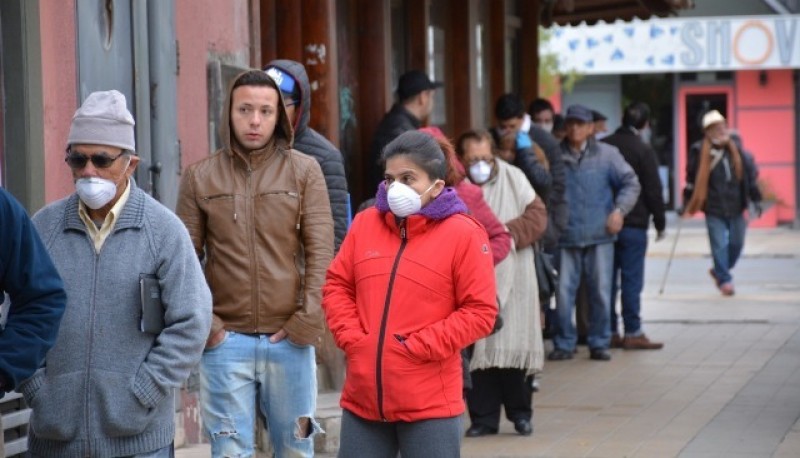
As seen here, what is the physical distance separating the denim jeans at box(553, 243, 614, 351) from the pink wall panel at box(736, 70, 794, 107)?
19824 mm

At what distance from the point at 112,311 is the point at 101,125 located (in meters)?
0.56

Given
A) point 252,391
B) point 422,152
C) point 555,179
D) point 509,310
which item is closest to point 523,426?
point 509,310

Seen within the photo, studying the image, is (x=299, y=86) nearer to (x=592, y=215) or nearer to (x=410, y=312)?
(x=410, y=312)

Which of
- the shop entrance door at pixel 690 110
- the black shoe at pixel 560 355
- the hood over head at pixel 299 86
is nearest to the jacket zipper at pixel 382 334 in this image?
the hood over head at pixel 299 86

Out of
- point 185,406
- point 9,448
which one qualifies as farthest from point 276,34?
point 9,448

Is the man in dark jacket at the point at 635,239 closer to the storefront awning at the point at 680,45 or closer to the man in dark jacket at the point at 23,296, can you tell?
the man in dark jacket at the point at 23,296

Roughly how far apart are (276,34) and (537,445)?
297 cm

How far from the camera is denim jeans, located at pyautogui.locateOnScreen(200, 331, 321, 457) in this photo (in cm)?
614

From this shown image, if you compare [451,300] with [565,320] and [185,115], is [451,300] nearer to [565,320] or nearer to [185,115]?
[185,115]

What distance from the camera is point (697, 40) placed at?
31.9 meters

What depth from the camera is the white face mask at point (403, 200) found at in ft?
18.4

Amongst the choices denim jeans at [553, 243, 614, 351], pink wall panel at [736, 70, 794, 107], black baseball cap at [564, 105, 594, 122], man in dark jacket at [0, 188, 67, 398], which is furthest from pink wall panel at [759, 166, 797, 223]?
man in dark jacket at [0, 188, 67, 398]

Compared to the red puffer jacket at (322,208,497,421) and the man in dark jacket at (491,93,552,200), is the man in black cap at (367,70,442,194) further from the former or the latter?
the red puffer jacket at (322,208,497,421)

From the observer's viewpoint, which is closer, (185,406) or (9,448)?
(9,448)
